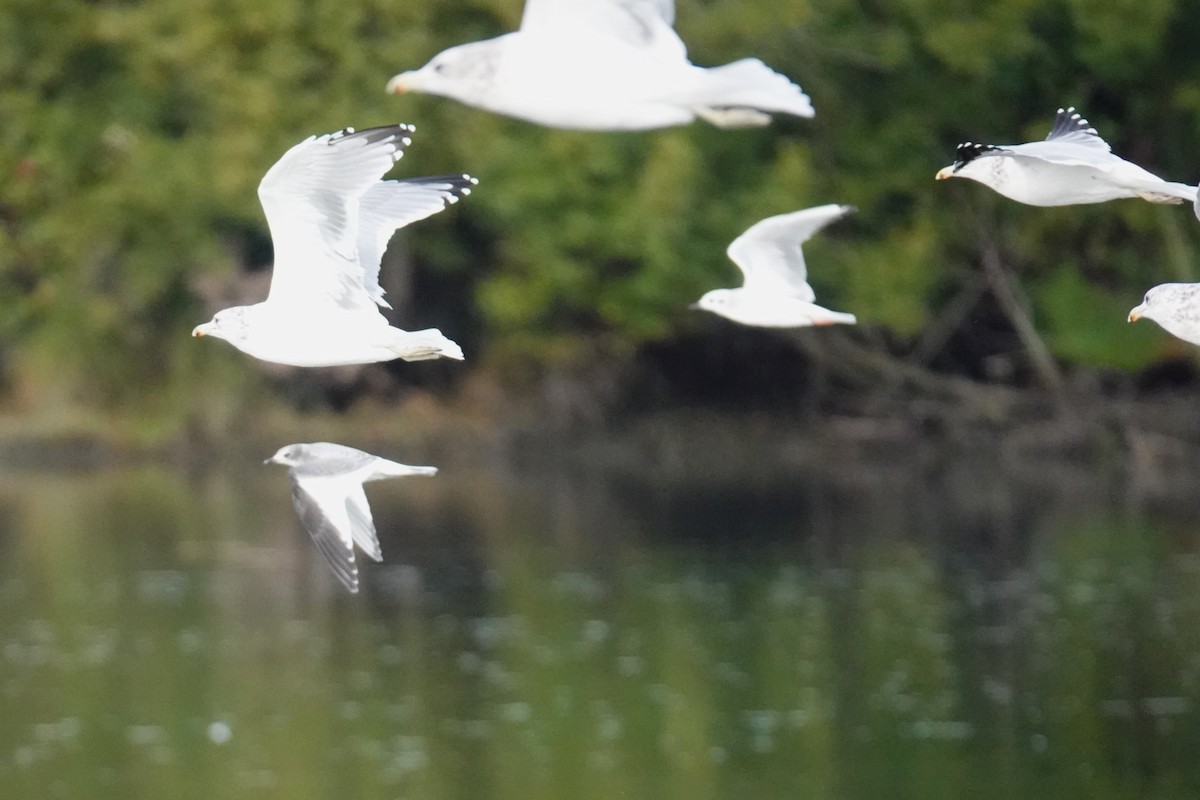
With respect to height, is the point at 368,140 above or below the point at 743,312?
above

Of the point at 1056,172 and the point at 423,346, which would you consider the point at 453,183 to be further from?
the point at 1056,172

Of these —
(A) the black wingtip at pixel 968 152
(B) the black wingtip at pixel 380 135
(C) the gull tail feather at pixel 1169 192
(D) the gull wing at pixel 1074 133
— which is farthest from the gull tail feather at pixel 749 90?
(D) the gull wing at pixel 1074 133

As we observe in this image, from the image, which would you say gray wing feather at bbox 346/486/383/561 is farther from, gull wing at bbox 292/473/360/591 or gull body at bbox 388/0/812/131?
gull body at bbox 388/0/812/131

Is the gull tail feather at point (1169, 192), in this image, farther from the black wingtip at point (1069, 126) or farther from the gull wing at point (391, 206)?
the gull wing at point (391, 206)

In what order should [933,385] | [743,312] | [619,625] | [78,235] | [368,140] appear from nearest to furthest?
1. [368,140]
2. [743,312]
3. [619,625]
4. [933,385]
5. [78,235]

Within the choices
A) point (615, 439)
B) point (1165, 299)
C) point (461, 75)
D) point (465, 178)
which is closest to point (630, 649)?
point (465, 178)

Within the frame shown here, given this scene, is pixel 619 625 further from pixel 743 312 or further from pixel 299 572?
pixel 743 312

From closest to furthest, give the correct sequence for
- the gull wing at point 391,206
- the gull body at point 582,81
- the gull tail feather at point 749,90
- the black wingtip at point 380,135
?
the gull tail feather at point 749,90, the gull body at point 582,81, the black wingtip at point 380,135, the gull wing at point 391,206

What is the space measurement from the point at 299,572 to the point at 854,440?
351 inches

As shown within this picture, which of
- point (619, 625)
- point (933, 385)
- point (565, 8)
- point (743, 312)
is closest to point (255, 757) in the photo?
point (619, 625)

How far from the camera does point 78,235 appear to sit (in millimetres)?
32844

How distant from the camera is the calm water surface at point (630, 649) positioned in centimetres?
1549

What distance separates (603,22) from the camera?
7902 mm

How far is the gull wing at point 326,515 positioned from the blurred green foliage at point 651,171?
19.3 m
